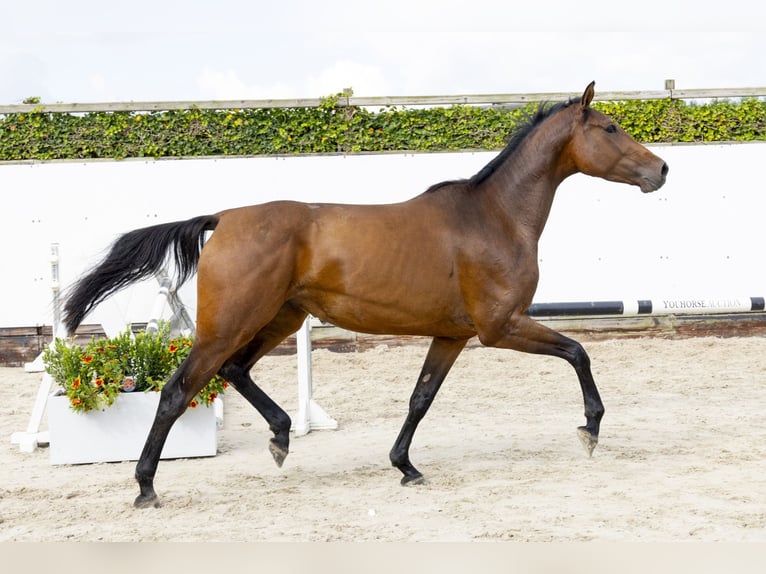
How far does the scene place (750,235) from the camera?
10102mm

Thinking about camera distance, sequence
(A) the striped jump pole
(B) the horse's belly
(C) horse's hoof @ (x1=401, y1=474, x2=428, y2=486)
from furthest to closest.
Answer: (A) the striped jump pole
(C) horse's hoof @ (x1=401, y1=474, x2=428, y2=486)
(B) the horse's belly

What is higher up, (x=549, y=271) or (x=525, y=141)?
(x=525, y=141)

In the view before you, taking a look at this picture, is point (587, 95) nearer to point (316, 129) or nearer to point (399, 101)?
point (399, 101)

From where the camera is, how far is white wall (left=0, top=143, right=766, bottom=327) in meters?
9.64

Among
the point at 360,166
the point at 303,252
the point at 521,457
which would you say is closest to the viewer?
the point at 303,252

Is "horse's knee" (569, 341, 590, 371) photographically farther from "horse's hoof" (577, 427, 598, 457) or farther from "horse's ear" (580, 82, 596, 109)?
"horse's ear" (580, 82, 596, 109)

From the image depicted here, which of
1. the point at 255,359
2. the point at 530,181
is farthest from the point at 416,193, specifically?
the point at 255,359

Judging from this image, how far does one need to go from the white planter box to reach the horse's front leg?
2122 mm

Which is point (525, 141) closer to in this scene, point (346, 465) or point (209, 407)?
point (346, 465)

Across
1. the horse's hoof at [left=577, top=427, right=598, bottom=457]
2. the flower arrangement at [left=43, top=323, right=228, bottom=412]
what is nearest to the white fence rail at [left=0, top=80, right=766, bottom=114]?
the flower arrangement at [left=43, top=323, right=228, bottom=412]

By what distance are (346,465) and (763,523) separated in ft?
8.26

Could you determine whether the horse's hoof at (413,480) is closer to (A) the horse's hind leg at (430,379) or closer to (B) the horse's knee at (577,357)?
(A) the horse's hind leg at (430,379)

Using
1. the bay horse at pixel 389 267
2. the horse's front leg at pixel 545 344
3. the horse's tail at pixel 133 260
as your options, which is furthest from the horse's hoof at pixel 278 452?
the horse's front leg at pixel 545 344

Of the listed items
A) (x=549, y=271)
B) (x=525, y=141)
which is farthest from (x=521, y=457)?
(x=549, y=271)
